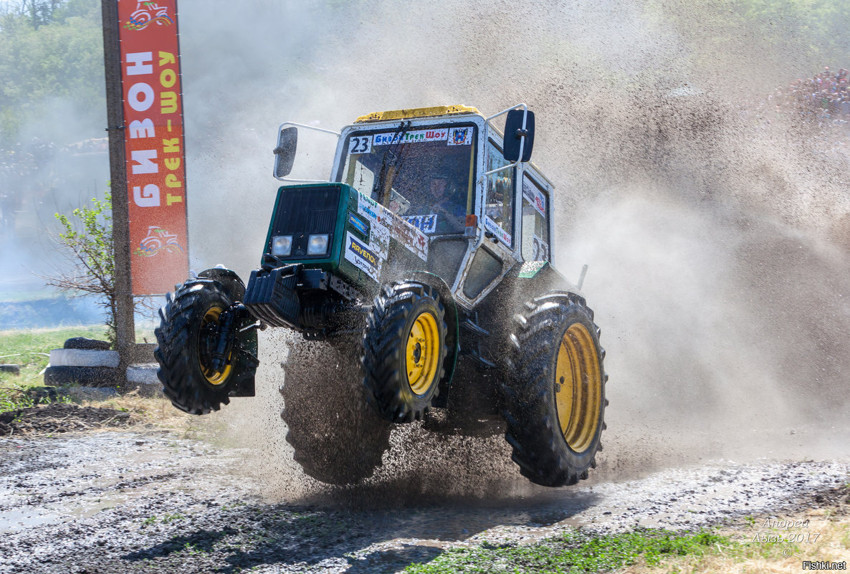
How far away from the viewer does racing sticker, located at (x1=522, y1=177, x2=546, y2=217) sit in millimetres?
8008

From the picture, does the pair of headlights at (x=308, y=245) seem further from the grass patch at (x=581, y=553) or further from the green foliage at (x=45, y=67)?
the green foliage at (x=45, y=67)

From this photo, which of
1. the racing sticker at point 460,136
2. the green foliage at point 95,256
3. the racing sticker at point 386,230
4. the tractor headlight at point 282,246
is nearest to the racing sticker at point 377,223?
the racing sticker at point 386,230

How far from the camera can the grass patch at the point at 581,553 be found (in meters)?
4.56

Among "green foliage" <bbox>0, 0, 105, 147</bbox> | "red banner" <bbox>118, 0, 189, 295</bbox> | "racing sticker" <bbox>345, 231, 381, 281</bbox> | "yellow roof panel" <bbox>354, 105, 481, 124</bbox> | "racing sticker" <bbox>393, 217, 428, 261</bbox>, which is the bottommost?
"racing sticker" <bbox>345, 231, 381, 281</bbox>

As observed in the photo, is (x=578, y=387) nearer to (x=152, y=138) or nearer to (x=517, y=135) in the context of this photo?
(x=517, y=135)

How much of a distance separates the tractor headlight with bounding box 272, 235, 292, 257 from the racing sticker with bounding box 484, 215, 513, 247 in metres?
1.74

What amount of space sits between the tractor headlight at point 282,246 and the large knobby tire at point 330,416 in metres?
0.71

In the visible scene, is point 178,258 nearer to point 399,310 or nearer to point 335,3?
point 399,310

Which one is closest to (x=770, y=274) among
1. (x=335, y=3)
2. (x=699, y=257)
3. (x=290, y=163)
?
(x=699, y=257)

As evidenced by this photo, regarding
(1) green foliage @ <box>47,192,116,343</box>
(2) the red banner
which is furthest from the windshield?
(1) green foliage @ <box>47,192,116,343</box>

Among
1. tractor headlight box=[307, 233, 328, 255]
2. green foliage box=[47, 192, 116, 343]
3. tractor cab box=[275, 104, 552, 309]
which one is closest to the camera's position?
tractor headlight box=[307, 233, 328, 255]

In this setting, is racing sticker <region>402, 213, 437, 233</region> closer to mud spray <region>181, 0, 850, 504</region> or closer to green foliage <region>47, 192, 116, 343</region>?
mud spray <region>181, 0, 850, 504</region>

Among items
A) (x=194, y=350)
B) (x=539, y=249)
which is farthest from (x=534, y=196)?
(x=194, y=350)

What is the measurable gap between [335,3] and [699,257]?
55.3m
